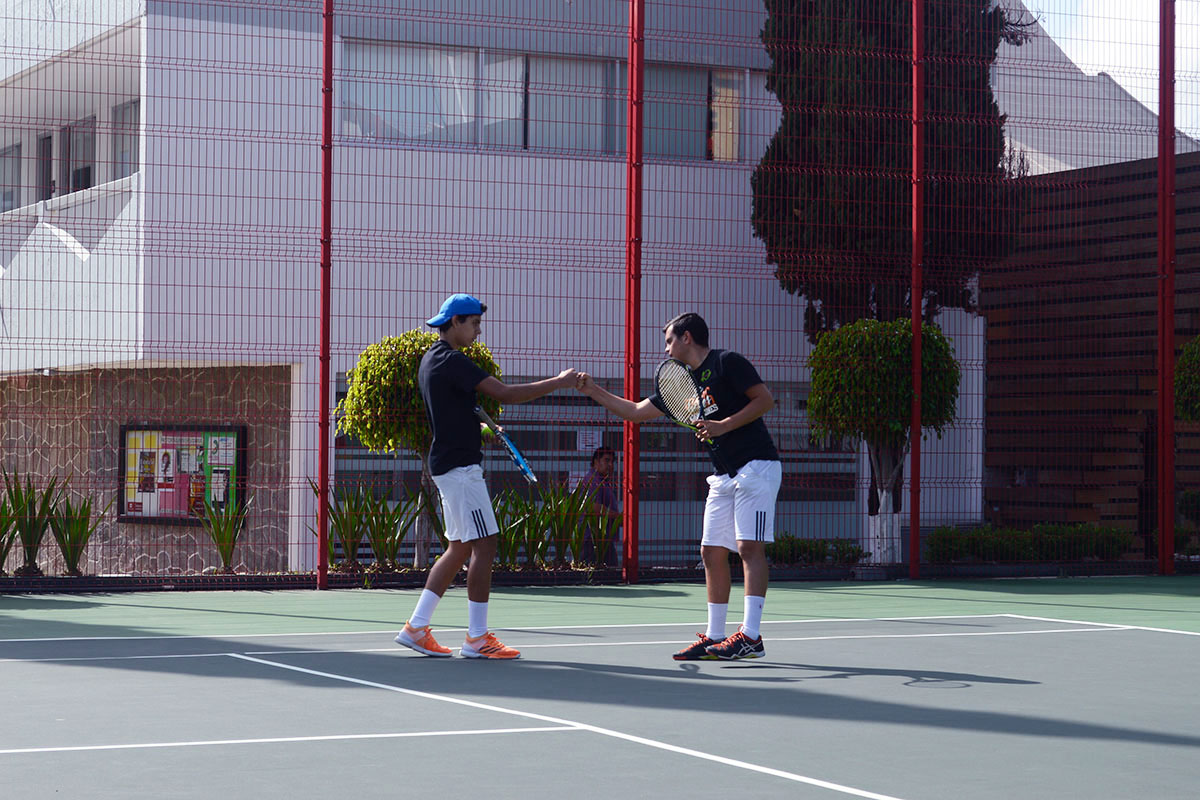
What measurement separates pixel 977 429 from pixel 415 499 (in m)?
5.68

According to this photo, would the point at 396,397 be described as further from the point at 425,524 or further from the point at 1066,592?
the point at 1066,592

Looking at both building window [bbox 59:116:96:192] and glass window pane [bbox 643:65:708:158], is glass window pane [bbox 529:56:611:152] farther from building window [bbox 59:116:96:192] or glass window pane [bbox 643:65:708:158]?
building window [bbox 59:116:96:192]

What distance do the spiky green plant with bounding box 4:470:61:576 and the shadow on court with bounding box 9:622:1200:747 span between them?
4.02 metres

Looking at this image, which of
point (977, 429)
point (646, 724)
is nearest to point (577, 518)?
point (977, 429)

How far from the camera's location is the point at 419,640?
876cm

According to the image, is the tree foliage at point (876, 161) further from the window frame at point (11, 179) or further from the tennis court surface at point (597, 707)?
the window frame at point (11, 179)

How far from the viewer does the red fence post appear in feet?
49.8

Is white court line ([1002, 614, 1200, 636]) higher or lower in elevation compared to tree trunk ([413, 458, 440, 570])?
lower

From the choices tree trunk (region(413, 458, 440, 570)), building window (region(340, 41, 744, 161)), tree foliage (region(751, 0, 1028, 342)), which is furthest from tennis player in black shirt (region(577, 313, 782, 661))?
building window (region(340, 41, 744, 161))

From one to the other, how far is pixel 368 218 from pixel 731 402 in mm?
9017

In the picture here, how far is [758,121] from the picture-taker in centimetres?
1916

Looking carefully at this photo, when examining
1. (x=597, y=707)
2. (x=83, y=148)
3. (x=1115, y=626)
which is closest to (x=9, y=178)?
(x=83, y=148)

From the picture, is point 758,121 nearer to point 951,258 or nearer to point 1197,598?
point 951,258

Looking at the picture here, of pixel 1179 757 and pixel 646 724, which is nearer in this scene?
pixel 1179 757
